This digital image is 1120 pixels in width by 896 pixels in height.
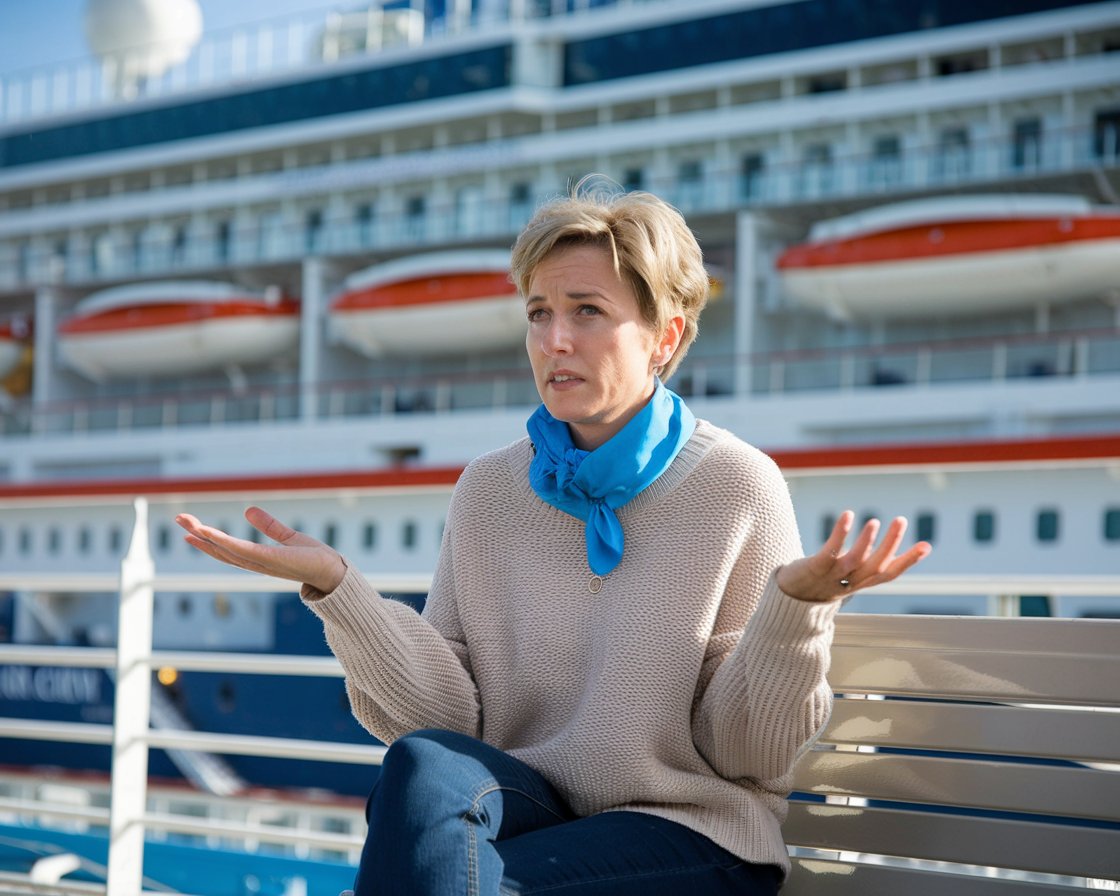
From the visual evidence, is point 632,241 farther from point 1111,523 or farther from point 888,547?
point 1111,523

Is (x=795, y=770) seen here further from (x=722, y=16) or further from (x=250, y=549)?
(x=722, y=16)

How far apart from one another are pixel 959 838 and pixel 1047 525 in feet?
24.2

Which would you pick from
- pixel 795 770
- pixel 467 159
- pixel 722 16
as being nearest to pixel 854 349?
pixel 722 16

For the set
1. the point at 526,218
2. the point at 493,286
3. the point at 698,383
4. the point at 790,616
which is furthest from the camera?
the point at 526,218

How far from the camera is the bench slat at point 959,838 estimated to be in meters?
1.53

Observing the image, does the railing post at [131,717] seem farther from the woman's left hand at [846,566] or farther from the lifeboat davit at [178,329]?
the lifeboat davit at [178,329]

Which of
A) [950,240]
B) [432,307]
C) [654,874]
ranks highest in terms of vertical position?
[950,240]

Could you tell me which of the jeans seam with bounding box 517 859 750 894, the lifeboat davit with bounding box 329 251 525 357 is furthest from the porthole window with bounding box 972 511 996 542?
the jeans seam with bounding box 517 859 750 894

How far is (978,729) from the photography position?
63.4 inches

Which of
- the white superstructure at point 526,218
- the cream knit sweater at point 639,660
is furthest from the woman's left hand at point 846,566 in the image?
the white superstructure at point 526,218

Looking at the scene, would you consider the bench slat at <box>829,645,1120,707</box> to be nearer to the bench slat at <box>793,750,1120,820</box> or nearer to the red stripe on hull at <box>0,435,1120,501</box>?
the bench slat at <box>793,750,1120,820</box>

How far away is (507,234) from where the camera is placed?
13938mm

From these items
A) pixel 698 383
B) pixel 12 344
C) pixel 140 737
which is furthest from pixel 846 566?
pixel 12 344

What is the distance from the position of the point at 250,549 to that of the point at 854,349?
34.2ft
